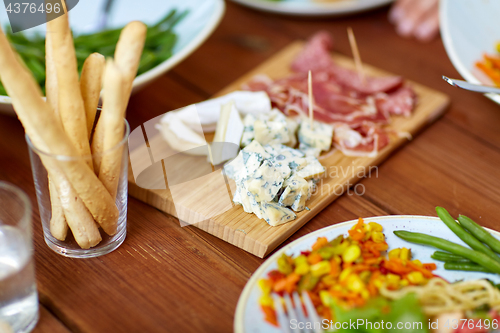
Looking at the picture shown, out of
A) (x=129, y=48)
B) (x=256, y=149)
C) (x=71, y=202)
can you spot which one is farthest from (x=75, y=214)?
(x=256, y=149)

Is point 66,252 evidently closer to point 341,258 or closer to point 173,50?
point 341,258

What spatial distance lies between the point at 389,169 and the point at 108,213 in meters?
0.95

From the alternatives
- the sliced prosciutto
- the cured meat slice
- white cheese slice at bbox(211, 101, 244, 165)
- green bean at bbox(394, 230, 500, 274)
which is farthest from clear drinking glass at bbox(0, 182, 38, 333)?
the cured meat slice

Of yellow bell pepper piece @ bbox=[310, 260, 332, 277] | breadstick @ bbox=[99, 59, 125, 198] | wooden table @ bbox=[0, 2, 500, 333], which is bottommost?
wooden table @ bbox=[0, 2, 500, 333]

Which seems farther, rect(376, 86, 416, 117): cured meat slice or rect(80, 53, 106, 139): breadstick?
rect(376, 86, 416, 117): cured meat slice

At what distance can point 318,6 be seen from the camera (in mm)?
2424

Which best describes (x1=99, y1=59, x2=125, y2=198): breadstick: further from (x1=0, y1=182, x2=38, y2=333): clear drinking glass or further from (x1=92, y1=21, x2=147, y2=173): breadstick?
(x1=0, y1=182, x2=38, y2=333): clear drinking glass

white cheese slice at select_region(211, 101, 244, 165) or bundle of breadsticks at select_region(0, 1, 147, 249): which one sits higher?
bundle of breadsticks at select_region(0, 1, 147, 249)

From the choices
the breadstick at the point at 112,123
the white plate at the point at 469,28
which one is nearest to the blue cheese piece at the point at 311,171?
the breadstick at the point at 112,123

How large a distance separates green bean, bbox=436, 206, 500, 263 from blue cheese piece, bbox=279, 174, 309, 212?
14.5 inches

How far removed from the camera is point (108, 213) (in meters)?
1.19

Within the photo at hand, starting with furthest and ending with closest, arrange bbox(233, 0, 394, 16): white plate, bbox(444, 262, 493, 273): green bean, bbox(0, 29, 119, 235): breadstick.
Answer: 1. bbox(233, 0, 394, 16): white plate
2. bbox(444, 262, 493, 273): green bean
3. bbox(0, 29, 119, 235): breadstick

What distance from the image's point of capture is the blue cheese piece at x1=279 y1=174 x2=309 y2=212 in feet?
4.38

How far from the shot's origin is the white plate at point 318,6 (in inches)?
95.1
